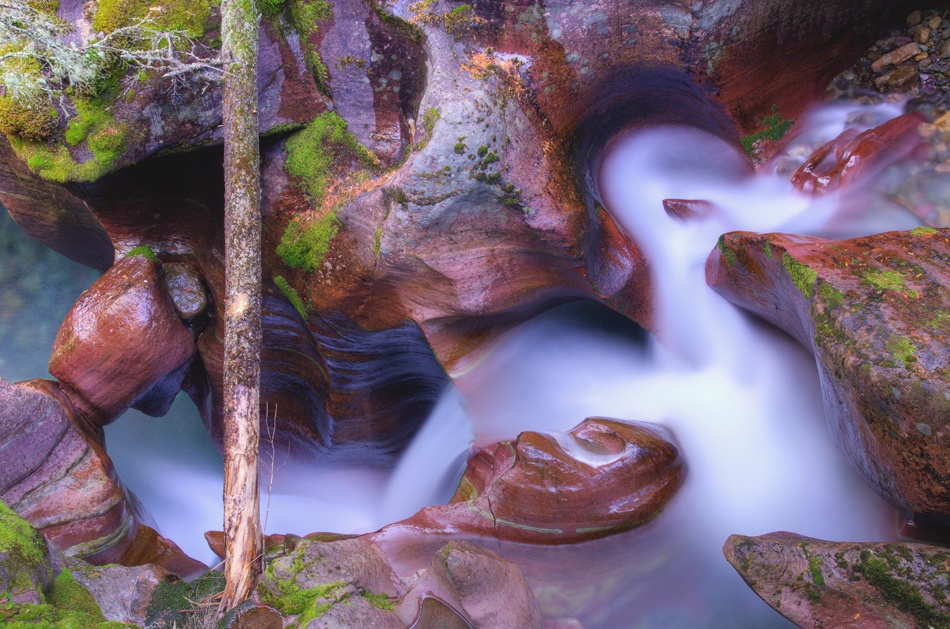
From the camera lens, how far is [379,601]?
3.65 m

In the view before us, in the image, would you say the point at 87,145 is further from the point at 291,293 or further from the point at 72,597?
the point at 72,597

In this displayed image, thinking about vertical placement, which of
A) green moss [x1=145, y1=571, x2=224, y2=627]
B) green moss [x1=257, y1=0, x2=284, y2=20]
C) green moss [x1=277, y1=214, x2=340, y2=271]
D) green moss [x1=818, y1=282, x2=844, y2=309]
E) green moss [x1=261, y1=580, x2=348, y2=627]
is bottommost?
green moss [x1=145, y1=571, x2=224, y2=627]

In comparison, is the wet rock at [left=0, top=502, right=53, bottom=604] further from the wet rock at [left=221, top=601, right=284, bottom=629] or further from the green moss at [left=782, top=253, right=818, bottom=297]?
the green moss at [left=782, top=253, right=818, bottom=297]

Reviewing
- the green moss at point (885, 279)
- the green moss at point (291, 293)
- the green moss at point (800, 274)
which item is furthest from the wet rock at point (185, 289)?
the green moss at point (885, 279)

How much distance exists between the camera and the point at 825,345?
381cm

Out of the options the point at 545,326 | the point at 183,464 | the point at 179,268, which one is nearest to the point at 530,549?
→ the point at 545,326

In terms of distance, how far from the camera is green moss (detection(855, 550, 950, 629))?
10.8 feet

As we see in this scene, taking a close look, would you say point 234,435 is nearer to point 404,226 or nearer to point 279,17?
point 404,226

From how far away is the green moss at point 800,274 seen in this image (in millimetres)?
3924

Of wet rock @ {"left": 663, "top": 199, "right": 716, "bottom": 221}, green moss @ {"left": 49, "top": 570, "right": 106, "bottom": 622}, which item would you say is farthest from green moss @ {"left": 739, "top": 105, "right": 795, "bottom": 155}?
green moss @ {"left": 49, "top": 570, "right": 106, "bottom": 622}

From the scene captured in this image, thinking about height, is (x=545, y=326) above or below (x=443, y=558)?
above

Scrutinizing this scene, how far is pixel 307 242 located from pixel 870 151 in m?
4.81

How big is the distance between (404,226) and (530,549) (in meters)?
2.59

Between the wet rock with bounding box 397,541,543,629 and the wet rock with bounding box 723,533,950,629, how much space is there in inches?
58.3
